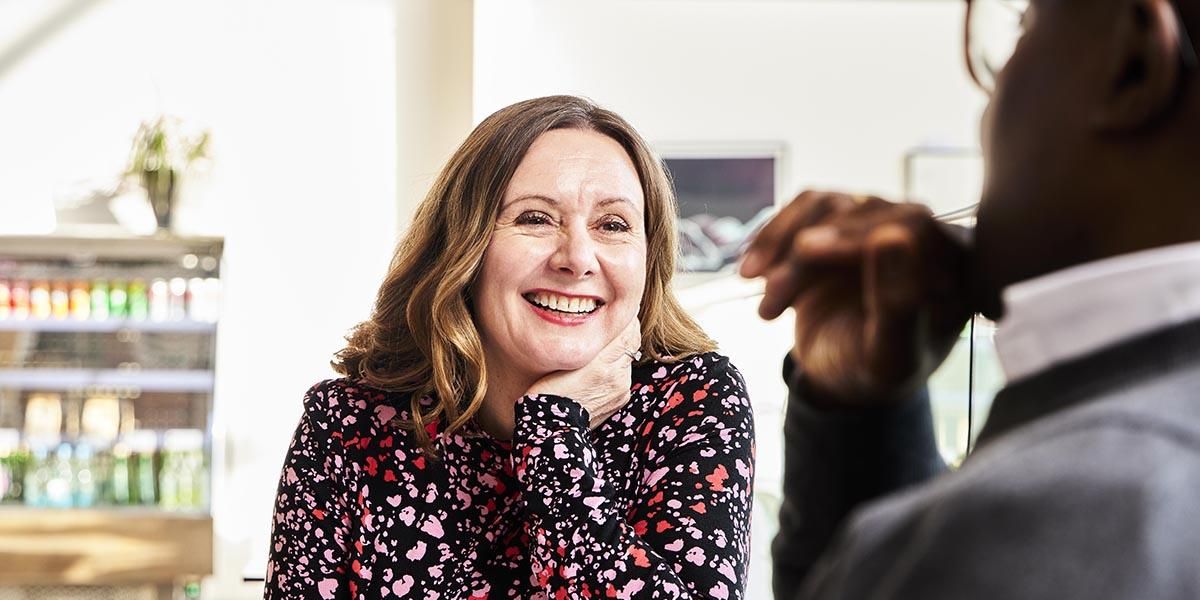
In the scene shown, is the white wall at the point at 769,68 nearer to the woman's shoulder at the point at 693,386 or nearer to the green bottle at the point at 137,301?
the green bottle at the point at 137,301

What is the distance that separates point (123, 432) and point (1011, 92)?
526 centimetres

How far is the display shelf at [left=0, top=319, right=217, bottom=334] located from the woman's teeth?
12.8 ft

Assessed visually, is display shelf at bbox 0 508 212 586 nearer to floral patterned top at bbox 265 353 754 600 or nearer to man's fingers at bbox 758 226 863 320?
floral patterned top at bbox 265 353 754 600

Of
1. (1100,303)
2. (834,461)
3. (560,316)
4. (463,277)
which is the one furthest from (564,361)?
(1100,303)

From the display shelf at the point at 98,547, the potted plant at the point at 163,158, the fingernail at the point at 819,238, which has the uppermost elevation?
the potted plant at the point at 163,158

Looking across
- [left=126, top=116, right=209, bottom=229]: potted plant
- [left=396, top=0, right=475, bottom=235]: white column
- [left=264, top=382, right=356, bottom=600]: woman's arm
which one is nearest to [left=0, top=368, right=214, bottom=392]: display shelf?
[left=126, top=116, right=209, bottom=229]: potted plant

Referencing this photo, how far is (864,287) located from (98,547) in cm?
494

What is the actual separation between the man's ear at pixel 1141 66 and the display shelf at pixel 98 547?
4913 mm

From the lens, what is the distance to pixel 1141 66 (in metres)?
0.30

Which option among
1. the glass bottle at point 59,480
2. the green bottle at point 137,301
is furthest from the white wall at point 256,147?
the glass bottle at point 59,480

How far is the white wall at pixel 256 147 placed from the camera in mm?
5145

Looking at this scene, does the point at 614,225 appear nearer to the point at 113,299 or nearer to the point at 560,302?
the point at 560,302

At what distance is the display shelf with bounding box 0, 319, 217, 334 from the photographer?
16.4ft

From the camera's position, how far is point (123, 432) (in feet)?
16.7
